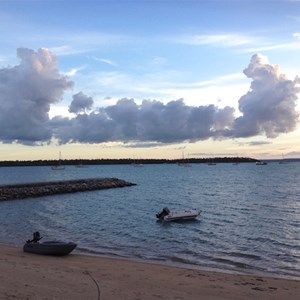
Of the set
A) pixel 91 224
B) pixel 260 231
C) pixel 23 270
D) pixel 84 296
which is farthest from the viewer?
pixel 91 224

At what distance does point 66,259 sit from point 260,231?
15.7 m

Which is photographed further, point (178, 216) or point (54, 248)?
point (178, 216)

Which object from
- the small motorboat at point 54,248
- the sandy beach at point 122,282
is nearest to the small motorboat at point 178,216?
the small motorboat at point 54,248

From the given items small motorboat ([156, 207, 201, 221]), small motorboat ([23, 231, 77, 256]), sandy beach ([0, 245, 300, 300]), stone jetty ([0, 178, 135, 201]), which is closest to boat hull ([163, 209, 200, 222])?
small motorboat ([156, 207, 201, 221])

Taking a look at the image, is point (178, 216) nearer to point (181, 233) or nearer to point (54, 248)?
point (181, 233)

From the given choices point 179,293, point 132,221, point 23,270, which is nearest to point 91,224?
point 132,221

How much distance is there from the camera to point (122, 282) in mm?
15312

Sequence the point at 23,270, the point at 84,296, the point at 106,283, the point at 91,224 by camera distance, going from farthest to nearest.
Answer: the point at 91,224 → the point at 23,270 → the point at 106,283 → the point at 84,296

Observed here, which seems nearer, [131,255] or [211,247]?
[131,255]

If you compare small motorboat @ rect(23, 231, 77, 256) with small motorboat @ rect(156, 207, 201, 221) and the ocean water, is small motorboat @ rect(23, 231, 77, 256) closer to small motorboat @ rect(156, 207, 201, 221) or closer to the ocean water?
the ocean water

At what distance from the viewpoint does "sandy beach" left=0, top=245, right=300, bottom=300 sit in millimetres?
13133

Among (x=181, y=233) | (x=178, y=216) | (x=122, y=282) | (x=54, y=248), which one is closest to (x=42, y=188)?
(x=178, y=216)

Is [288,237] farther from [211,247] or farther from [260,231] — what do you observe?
[211,247]

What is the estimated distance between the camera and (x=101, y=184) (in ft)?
276
